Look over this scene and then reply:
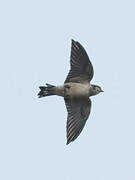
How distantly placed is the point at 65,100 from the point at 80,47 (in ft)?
3.04

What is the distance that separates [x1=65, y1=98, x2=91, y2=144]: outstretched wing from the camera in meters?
26.0

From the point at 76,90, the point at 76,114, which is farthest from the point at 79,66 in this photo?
the point at 76,114

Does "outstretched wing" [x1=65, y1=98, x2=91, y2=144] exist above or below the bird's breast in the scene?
below

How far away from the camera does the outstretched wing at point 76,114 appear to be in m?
26.0

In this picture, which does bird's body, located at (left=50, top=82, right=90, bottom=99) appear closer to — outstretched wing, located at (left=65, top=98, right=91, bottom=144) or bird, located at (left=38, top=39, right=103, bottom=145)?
bird, located at (left=38, top=39, right=103, bottom=145)

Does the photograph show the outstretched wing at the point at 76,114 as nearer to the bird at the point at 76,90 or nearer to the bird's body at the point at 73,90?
the bird at the point at 76,90

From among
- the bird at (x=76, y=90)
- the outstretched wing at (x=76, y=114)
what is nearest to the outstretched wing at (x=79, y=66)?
the bird at (x=76, y=90)

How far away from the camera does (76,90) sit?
26.0 metres

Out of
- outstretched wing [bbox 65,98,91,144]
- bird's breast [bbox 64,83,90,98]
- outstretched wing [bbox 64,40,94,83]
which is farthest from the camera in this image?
outstretched wing [bbox 65,98,91,144]

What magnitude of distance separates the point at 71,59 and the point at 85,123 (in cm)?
109

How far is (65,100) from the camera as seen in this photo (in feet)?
85.6

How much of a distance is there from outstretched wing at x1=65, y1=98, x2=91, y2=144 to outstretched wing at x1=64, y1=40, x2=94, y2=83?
0.36 metres

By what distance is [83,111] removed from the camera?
2622 cm

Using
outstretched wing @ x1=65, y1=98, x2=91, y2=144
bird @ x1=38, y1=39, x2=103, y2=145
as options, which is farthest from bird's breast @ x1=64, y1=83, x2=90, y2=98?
outstretched wing @ x1=65, y1=98, x2=91, y2=144
